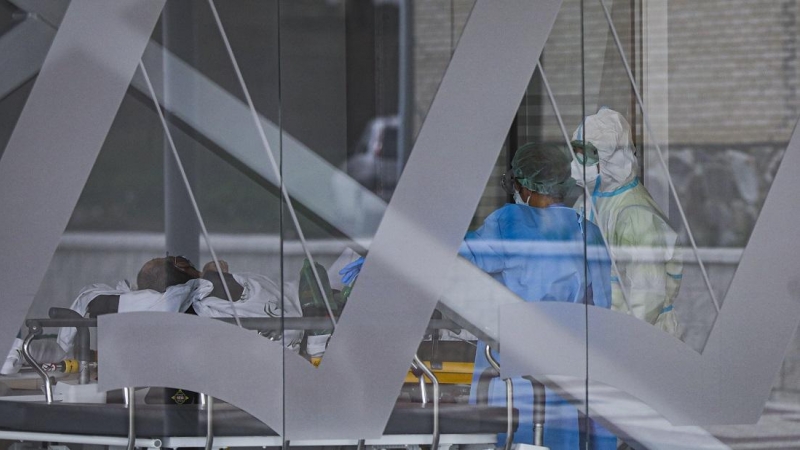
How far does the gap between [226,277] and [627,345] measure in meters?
1.25

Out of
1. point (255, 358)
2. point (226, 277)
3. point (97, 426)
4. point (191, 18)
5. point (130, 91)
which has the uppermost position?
point (191, 18)

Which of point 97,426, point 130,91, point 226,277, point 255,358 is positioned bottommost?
point 97,426

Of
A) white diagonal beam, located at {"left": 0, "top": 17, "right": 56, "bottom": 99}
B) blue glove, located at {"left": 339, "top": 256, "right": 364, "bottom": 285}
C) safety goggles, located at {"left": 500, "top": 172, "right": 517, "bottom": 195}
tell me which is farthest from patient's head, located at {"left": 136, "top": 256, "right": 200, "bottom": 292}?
safety goggles, located at {"left": 500, "top": 172, "right": 517, "bottom": 195}

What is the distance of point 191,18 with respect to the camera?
342 centimetres

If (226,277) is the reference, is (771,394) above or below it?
below

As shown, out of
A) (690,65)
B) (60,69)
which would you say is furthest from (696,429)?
(60,69)

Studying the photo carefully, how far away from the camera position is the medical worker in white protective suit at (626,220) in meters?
3.38

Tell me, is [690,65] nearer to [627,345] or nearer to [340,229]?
[627,345]

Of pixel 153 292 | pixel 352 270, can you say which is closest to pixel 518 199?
pixel 352 270

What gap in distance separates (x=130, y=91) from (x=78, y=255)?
0.53 metres

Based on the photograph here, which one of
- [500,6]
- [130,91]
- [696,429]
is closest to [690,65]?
[500,6]

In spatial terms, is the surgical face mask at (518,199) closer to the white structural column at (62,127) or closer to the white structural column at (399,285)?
the white structural column at (399,285)

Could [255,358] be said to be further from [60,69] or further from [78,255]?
[60,69]

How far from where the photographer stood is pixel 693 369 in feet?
11.2
